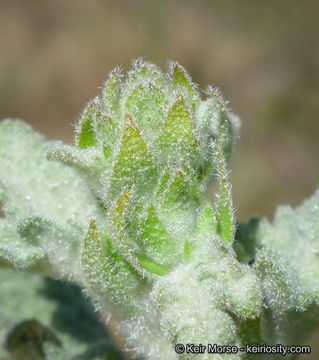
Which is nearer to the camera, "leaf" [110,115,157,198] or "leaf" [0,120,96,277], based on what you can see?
"leaf" [110,115,157,198]

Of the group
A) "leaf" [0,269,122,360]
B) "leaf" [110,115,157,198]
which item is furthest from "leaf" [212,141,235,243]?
"leaf" [0,269,122,360]

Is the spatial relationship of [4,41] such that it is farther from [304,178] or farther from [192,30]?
[304,178]

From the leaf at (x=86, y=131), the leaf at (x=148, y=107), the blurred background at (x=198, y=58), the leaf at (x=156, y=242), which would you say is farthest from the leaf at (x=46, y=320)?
the blurred background at (x=198, y=58)

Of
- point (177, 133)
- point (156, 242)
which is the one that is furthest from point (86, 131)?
point (156, 242)

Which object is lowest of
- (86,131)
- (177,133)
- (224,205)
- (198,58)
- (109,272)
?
(109,272)

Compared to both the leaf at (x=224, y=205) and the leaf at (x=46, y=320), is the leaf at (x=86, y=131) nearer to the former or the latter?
the leaf at (x=224, y=205)

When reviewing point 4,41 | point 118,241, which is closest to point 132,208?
point 118,241

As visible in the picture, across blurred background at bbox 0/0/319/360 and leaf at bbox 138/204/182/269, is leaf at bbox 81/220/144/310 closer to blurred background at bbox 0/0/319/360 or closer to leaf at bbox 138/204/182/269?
leaf at bbox 138/204/182/269

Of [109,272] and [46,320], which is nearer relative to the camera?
[109,272]

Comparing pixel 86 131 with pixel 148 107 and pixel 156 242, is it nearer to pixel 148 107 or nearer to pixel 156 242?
pixel 148 107

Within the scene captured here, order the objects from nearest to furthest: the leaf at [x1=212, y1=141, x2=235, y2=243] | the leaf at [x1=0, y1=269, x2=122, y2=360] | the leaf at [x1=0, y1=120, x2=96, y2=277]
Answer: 1. the leaf at [x1=212, y1=141, x2=235, y2=243]
2. the leaf at [x1=0, y1=120, x2=96, y2=277]
3. the leaf at [x1=0, y1=269, x2=122, y2=360]
